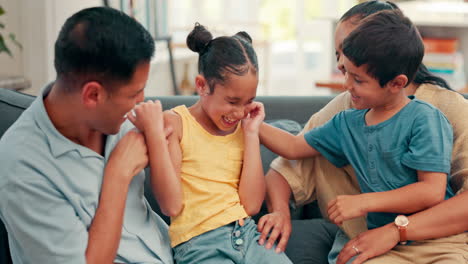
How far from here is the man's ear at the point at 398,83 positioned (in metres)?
1.65

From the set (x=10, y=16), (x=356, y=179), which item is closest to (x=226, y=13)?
(x=10, y=16)

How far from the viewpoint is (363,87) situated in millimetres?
1659

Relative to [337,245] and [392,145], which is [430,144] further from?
[337,245]

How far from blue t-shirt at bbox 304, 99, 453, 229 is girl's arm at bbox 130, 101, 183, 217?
1.64 feet

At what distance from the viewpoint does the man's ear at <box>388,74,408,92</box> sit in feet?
5.42

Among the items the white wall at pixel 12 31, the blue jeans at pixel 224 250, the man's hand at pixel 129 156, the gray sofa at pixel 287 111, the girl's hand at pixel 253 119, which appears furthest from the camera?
the white wall at pixel 12 31

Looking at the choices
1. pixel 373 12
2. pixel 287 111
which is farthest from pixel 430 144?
pixel 287 111

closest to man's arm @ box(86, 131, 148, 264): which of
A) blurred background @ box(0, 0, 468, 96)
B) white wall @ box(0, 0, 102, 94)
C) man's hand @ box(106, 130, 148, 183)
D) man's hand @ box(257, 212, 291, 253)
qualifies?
man's hand @ box(106, 130, 148, 183)

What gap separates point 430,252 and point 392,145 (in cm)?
31

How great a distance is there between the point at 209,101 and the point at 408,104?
1.80 ft

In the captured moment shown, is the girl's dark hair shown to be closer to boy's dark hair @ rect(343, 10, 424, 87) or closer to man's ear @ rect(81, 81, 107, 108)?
boy's dark hair @ rect(343, 10, 424, 87)

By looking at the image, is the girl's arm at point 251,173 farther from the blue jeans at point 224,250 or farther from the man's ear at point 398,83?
the man's ear at point 398,83

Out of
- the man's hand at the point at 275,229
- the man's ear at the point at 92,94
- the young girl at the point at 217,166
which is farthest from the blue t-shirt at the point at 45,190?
the man's hand at the point at 275,229

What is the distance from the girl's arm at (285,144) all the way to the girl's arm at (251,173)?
14 centimetres
